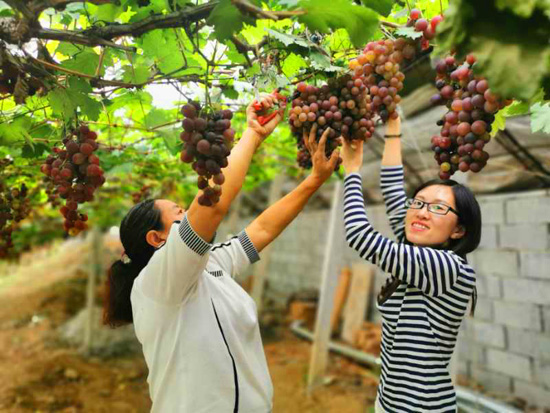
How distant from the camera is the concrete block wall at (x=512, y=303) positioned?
4215 millimetres

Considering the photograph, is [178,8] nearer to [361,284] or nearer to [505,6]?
[505,6]

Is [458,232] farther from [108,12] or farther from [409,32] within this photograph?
[108,12]

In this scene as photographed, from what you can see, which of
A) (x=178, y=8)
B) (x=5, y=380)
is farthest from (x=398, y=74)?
(x=5, y=380)

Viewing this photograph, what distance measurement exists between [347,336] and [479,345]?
259cm

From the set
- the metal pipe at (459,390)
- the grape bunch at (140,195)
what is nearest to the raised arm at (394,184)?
the metal pipe at (459,390)

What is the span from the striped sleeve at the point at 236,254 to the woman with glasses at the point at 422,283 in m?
0.58

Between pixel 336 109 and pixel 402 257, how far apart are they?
57 centimetres

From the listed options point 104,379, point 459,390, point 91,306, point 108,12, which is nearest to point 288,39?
point 108,12

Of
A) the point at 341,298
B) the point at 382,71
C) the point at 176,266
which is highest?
the point at 382,71

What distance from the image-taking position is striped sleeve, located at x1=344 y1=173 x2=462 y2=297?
1.52 m

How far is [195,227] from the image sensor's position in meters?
1.28

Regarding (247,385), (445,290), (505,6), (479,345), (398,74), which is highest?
(398,74)

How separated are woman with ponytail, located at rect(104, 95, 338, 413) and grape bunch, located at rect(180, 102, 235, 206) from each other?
123 millimetres

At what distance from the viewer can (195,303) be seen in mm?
1584
